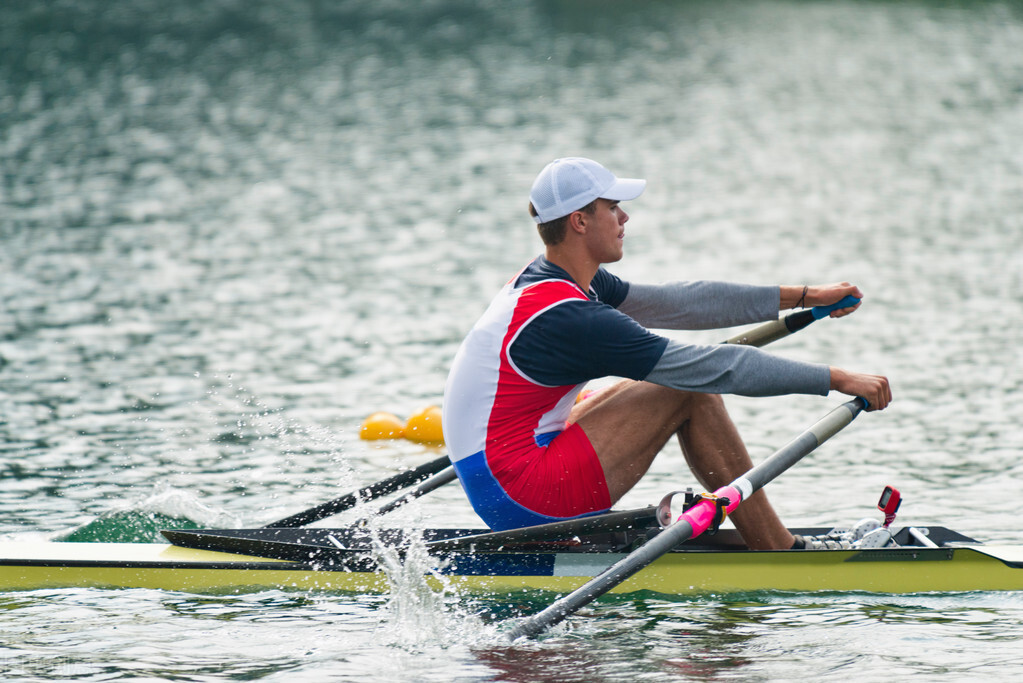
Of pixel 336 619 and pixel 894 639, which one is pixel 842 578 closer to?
pixel 894 639

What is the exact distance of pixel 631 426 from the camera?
6105 millimetres

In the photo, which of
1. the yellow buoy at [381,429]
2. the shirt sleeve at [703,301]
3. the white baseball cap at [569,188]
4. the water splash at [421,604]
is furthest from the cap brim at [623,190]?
the yellow buoy at [381,429]

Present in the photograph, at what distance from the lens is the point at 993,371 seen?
11836 millimetres

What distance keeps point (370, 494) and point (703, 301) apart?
1996 mm

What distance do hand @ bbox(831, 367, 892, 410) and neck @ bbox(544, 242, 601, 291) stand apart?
1158 millimetres

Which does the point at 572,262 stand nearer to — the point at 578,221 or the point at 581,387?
the point at 578,221

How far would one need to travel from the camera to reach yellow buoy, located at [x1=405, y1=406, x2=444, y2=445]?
1023 centimetres

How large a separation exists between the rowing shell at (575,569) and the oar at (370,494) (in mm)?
625

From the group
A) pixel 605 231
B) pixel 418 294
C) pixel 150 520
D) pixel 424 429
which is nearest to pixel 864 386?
pixel 605 231

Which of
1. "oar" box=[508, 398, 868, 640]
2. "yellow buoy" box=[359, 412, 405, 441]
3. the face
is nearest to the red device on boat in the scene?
"oar" box=[508, 398, 868, 640]

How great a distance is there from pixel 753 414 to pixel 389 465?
3.06 metres

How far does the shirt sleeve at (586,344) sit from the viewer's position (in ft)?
18.9

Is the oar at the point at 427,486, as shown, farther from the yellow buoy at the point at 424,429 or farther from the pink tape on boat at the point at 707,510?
the yellow buoy at the point at 424,429

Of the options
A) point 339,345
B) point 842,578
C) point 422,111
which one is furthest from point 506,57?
point 842,578
